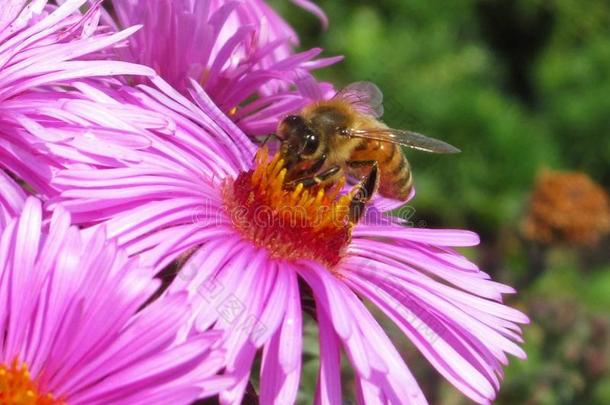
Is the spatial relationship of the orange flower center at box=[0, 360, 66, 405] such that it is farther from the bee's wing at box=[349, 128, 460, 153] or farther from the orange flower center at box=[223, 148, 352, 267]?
the bee's wing at box=[349, 128, 460, 153]

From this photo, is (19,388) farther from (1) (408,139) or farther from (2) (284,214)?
(1) (408,139)

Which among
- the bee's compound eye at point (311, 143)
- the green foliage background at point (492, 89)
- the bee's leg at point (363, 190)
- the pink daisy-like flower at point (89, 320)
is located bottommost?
the pink daisy-like flower at point (89, 320)

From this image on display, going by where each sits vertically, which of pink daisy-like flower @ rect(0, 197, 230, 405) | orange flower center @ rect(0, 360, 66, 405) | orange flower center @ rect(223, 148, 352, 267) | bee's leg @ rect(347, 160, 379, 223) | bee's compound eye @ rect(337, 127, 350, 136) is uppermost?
bee's compound eye @ rect(337, 127, 350, 136)

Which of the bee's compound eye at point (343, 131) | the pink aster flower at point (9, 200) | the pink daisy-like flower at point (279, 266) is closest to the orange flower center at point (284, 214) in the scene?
the pink daisy-like flower at point (279, 266)

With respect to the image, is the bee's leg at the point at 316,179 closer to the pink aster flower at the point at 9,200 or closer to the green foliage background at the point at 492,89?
the pink aster flower at the point at 9,200

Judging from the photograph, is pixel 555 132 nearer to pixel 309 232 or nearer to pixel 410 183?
pixel 410 183

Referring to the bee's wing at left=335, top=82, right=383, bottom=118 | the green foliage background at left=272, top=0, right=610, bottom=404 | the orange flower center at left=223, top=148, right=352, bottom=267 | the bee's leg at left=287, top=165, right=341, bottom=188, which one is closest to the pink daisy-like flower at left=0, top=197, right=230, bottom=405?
the orange flower center at left=223, top=148, right=352, bottom=267

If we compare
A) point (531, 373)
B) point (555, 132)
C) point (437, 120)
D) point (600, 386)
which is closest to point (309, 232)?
point (531, 373)
